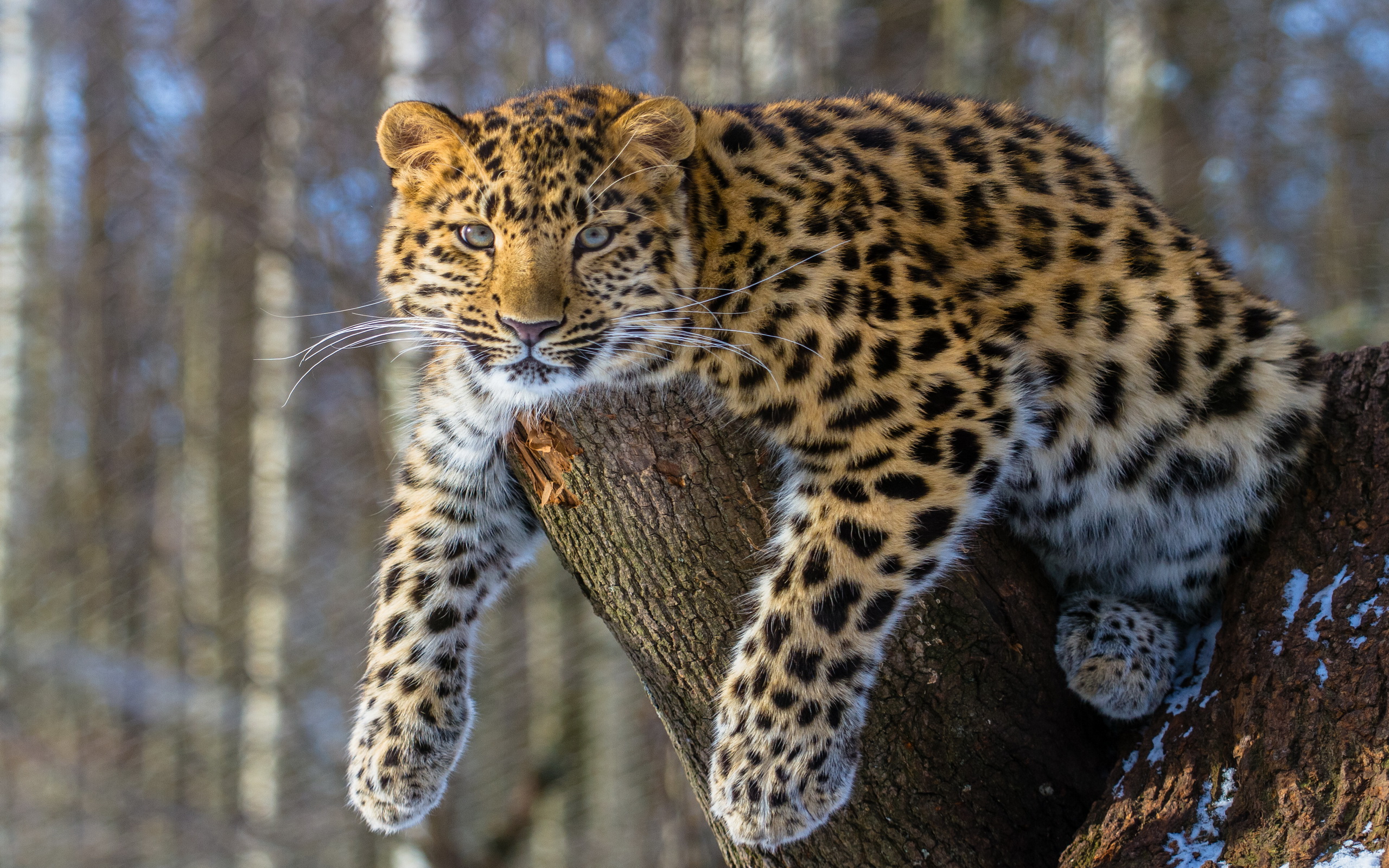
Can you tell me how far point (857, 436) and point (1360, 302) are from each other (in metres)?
7.88

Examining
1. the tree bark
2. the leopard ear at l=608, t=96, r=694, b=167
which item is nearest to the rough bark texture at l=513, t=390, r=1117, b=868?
the tree bark

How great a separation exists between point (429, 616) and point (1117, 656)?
2.00 metres

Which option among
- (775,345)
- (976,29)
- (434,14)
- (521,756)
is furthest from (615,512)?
(976,29)

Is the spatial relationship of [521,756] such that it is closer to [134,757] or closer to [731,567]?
[134,757]

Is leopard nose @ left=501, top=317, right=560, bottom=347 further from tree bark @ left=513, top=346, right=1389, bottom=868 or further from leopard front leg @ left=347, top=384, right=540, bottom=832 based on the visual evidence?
leopard front leg @ left=347, top=384, right=540, bottom=832

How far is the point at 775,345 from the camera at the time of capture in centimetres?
292

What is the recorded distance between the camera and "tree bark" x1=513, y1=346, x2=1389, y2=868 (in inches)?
106

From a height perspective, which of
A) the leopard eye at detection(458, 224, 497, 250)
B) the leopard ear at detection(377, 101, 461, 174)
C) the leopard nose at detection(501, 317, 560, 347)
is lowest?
the leopard nose at detection(501, 317, 560, 347)

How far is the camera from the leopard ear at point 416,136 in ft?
10.1

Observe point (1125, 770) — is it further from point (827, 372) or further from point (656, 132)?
point (656, 132)

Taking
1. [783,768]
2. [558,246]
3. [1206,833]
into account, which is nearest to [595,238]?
[558,246]

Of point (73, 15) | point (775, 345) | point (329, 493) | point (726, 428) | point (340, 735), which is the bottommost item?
point (340, 735)

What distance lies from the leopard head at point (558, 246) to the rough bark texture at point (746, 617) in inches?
6.7

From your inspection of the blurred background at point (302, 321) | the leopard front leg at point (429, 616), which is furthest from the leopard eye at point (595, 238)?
Answer: the blurred background at point (302, 321)
